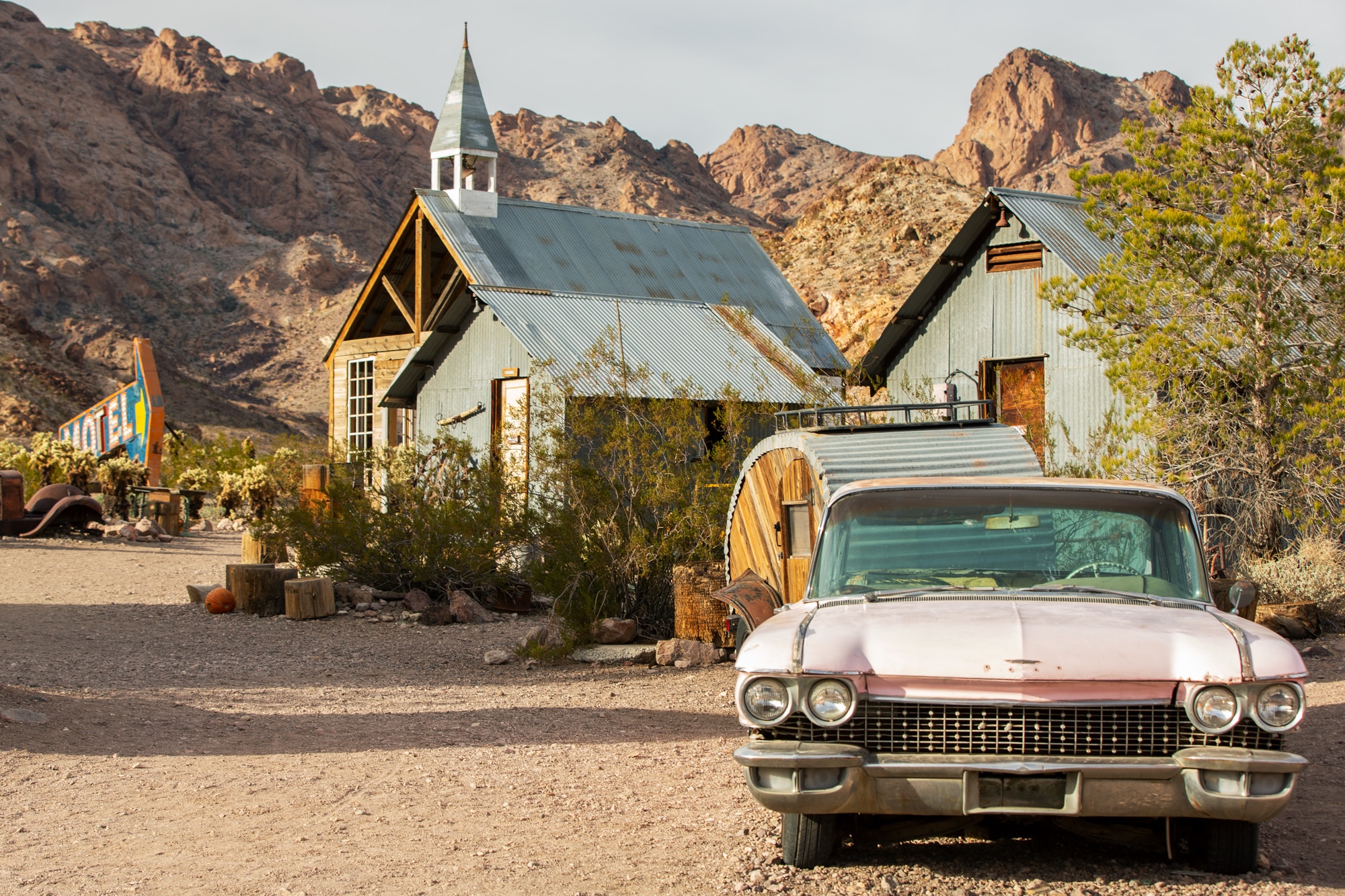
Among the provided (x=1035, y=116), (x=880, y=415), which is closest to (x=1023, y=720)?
(x=880, y=415)

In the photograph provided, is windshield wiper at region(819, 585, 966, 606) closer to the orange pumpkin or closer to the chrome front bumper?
the chrome front bumper

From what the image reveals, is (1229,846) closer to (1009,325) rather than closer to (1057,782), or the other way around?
(1057,782)

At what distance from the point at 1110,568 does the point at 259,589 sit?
10738mm

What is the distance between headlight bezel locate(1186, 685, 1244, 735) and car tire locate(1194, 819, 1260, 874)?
1.58 feet

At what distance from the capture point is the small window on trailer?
18.5 meters

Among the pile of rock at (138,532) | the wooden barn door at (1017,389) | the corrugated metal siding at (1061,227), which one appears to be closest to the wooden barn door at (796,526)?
the wooden barn door at (1017,389)

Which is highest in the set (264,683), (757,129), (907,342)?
(757,129)

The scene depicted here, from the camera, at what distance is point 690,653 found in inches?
434

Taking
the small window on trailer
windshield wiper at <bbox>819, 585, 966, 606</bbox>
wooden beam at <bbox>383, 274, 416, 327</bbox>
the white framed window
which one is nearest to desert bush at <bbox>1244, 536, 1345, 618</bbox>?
the small window on trailer

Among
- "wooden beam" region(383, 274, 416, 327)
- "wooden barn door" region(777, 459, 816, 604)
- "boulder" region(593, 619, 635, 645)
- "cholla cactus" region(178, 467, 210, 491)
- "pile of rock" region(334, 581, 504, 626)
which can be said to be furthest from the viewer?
"cholla cactus" region(178, 467, 210, 491)

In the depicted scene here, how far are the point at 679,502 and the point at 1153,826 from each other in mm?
7655

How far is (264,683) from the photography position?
32.9 ft

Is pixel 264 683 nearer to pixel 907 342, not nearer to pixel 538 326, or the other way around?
pixel 538 326

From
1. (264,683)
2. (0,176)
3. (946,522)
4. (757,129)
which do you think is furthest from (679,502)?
(757,129)
